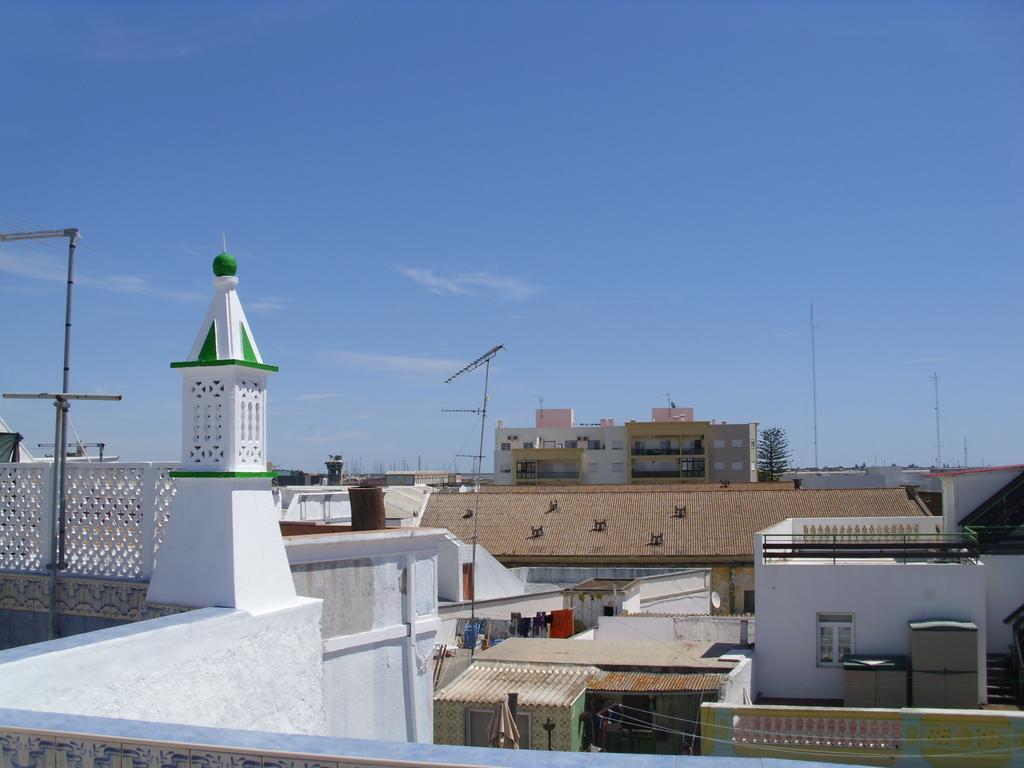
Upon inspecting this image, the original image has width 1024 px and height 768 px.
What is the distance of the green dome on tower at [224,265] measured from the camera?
686 centimetres

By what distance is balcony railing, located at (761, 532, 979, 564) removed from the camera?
47.3ft

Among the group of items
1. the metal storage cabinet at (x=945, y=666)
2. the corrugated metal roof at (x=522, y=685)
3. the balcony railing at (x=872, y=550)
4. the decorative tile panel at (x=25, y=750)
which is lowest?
the corrugated metal roof at (x=522, y=685)

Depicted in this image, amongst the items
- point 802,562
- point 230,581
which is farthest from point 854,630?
point 230,581

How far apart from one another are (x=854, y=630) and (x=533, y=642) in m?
5.98

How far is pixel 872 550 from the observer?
1477cm

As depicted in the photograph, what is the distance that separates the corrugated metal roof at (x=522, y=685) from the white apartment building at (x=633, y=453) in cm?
5707

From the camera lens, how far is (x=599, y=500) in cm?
3988

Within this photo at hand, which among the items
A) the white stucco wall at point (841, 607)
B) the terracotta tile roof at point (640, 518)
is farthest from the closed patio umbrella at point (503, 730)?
the terracotta tile roof at point (640, 518)

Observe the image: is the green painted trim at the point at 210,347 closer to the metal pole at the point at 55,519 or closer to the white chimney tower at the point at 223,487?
the white chimney tower at the point at 223,487

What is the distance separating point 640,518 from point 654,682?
23782 millimetres

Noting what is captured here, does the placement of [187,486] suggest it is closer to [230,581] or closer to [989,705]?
[230,581]

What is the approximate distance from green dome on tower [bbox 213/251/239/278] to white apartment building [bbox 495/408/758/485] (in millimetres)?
65646

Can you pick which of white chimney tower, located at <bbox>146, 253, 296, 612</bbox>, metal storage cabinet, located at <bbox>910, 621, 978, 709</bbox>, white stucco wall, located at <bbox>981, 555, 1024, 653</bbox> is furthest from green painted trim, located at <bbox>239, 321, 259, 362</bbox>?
white stucco wall, located at <bbox>981, 555, 1024, 653</bbox>

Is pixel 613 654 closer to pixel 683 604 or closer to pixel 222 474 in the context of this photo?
pixel 222 474
